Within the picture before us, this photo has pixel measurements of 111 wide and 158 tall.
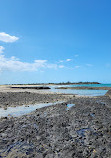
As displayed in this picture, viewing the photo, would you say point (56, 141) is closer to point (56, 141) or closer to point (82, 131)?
point (56, 141)

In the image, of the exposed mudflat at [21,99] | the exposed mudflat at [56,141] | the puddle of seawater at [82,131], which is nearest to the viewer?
the exposed mudflat at [56,141]

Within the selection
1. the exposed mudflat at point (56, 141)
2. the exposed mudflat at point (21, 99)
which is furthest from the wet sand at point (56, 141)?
the exposed mudflat at point (21, 99)

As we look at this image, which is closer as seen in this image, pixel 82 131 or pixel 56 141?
pixel 56 141

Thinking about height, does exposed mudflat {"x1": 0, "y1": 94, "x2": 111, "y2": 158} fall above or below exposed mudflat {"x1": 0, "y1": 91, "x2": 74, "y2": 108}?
above

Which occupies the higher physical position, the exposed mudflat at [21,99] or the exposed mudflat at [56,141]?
the exposed mudflat at [56,141]

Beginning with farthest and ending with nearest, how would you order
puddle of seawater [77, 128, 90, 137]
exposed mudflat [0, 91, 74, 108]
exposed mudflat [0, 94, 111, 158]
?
exposed mudflat [0, 91, 74, 108] → puddle of seawater [77, 128, 90, 137] → exposed mudflat [0, 94, 111, 158]

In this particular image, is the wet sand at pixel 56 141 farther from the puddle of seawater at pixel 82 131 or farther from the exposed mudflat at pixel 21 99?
the exposed mudflat at pixel 21 99

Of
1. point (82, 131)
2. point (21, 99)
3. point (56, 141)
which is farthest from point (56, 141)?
point (21, 99)

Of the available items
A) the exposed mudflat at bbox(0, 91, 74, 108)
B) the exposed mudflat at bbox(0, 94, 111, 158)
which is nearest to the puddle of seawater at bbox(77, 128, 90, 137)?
the exposed mudflat at bbox(0, 94, 111, 158)

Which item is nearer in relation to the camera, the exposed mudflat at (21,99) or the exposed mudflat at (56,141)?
the exposed mudflat at (56,141)

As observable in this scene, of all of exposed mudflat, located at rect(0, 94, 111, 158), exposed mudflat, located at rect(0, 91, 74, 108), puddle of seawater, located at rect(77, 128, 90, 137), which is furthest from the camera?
exposed mudflat, located at rect(0, 91, 74, 108)

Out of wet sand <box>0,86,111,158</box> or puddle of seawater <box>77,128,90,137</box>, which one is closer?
wet sand <box>0,86,111,158</box>

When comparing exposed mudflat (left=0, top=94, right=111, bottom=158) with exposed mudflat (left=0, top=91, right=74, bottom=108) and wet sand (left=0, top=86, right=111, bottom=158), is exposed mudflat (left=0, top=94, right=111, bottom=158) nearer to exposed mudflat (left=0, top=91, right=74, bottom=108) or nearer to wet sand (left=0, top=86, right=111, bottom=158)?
wet sand (left=0, top=86, right=111, bottom=158)

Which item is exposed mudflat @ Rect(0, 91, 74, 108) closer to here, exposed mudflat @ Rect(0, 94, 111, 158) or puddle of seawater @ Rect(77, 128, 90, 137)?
exposed mudflat @ Rect(0, 94, 111, 158)
